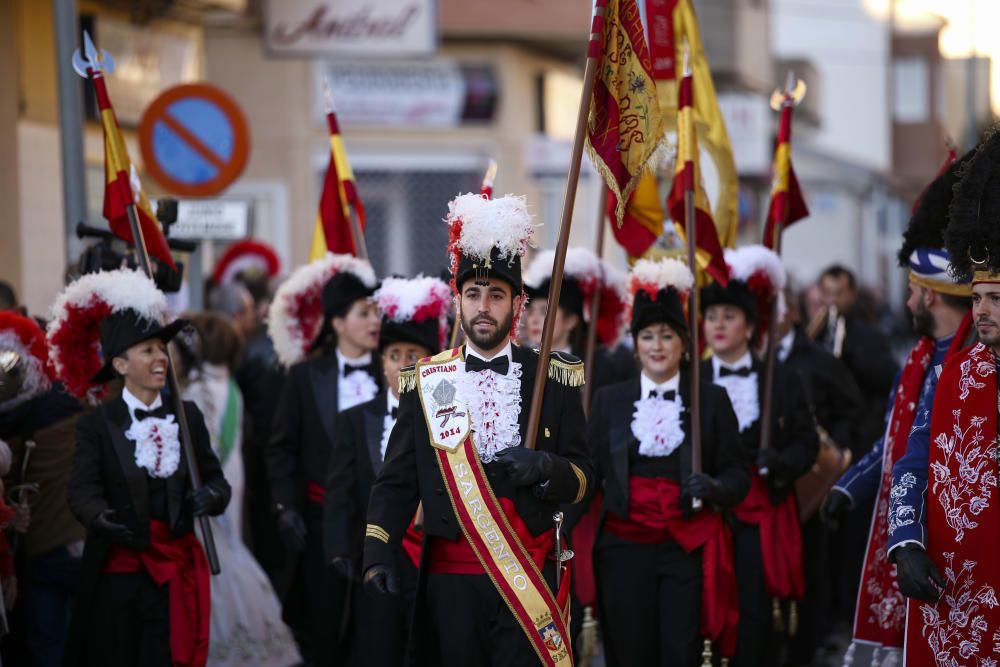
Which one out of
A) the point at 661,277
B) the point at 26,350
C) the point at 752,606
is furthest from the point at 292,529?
the point at 752,606

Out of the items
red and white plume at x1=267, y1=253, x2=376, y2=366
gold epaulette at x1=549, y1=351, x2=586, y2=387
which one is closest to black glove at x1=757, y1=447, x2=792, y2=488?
red and white plume at x1=267, y1=253, x2=376, y2=366

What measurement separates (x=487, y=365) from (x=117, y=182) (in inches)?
104

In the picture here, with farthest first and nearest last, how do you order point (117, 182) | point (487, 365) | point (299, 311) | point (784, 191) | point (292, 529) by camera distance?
point (299, 311), point (784, 191), point (292, 529), point (117, 182), point (487, 365)

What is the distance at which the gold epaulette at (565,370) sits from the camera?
5914mm

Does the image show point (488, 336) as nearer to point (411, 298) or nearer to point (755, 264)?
→ point (411, 298)

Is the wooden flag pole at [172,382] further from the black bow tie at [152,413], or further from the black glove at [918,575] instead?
the black glove at [918,575]

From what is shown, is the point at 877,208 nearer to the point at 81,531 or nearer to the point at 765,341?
the point at 765,341

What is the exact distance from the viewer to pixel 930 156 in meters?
56.9

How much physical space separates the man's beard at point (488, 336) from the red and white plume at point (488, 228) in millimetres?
211

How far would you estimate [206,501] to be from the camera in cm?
698

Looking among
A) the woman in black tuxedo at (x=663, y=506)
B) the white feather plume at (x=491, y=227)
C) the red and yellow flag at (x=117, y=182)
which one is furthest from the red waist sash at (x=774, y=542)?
the red and yellow flag at (x=117, y=182)

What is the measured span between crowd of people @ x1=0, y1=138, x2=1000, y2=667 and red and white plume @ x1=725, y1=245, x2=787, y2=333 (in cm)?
2

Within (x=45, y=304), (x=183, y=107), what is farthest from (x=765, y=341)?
(x=45, y=304)

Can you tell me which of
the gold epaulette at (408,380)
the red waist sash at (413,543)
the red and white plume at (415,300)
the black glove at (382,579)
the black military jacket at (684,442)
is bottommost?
the red waist sash at (413,543)
